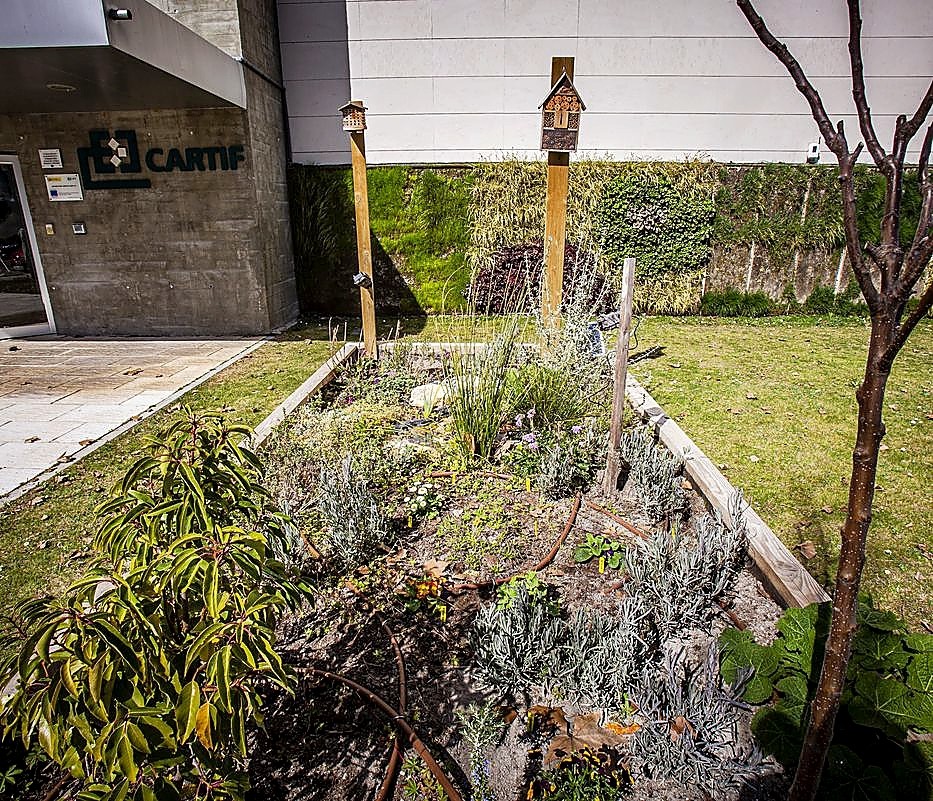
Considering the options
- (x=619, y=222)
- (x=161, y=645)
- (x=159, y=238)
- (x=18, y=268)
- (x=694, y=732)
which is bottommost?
(x=694, y=732)

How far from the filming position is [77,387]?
5.06 m

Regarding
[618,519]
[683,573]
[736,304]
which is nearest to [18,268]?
[618,519]

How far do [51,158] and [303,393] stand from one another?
505 centimetres

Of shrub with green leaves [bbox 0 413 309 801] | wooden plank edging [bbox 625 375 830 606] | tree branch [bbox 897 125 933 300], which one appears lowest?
wooden plank edging [bbox 625 375 830 606]

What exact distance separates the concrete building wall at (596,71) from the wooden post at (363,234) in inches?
133

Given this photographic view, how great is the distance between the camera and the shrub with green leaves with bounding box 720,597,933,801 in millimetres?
1414

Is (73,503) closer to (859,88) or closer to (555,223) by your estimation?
(859,88)

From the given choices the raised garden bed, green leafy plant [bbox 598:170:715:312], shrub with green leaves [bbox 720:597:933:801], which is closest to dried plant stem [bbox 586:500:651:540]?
the raised garden bed

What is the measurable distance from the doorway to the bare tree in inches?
327

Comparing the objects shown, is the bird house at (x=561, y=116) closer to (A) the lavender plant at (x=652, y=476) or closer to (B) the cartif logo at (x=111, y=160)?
(A) the lavender plant at (x=652, y=476)

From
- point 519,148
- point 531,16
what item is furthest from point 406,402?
point 531,16

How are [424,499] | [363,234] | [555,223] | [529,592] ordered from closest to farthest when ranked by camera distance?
[529,592]
[424,499]
[555,223]
[363,234]

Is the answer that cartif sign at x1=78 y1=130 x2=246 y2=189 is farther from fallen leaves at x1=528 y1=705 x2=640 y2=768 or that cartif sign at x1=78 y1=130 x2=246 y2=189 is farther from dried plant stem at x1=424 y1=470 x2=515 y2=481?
fallen leaves at x1=528 y1=705 x2=640 y2=768

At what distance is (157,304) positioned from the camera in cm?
695
